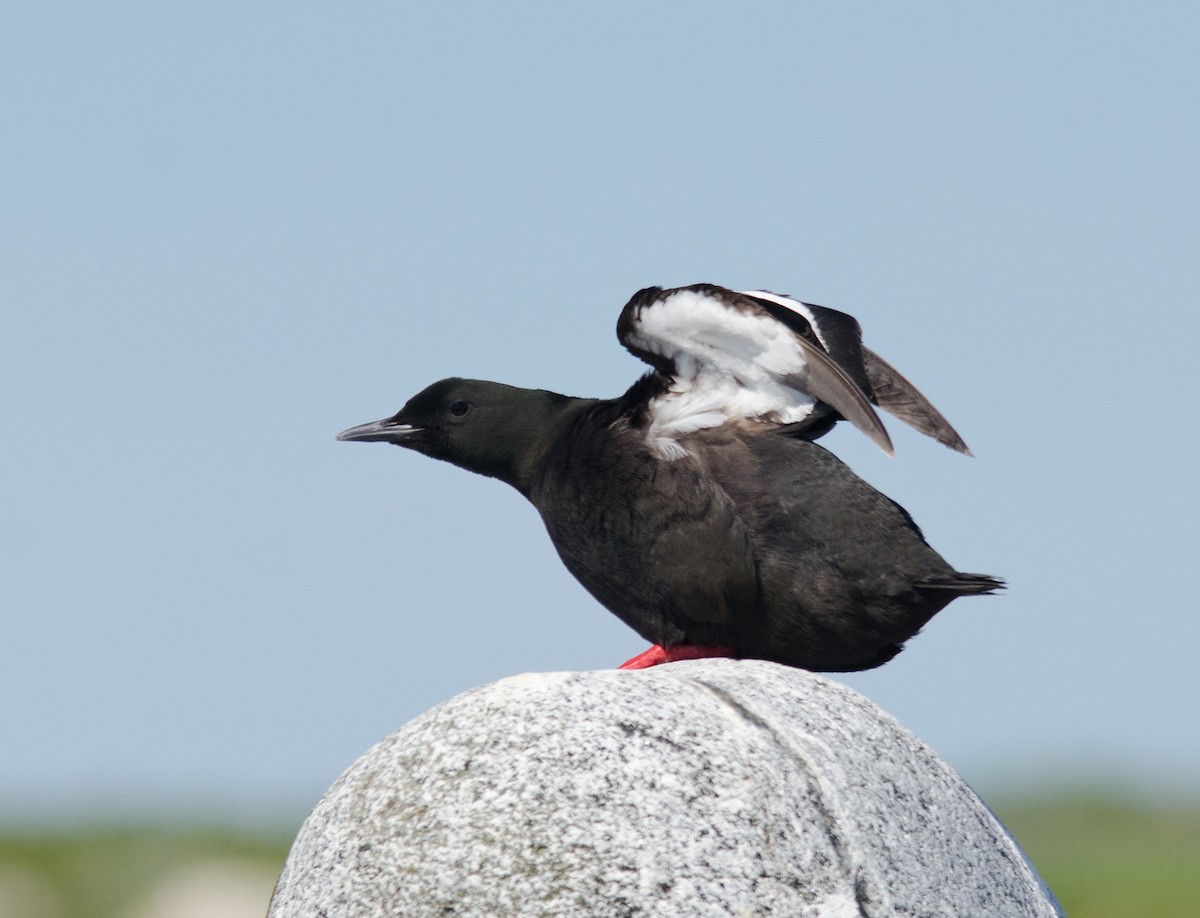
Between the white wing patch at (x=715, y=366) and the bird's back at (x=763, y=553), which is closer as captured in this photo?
the bird's back at (x=763, y=553)

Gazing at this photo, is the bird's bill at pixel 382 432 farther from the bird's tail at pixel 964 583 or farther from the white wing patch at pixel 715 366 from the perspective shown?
the bird's tail at pixel 964 583

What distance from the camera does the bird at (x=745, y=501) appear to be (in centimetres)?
745

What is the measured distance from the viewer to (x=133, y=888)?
14070mm

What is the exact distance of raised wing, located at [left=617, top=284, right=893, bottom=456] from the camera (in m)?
7.55

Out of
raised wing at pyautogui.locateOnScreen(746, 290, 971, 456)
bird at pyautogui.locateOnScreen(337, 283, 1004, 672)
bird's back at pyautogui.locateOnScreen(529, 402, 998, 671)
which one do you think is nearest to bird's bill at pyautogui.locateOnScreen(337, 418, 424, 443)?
bird at pyautogui.locateOnScreen(337, 283, 1004, 672)

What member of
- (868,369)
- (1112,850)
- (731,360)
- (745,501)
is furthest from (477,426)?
(1112,850)

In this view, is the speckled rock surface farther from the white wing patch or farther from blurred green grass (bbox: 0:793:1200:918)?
blurred green grass (bbox: 0:793:1200:918)

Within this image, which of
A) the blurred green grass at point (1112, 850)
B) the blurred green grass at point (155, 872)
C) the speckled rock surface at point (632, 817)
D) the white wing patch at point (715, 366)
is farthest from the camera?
A: the blurred green grass at point (1112, 850)

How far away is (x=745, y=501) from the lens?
755 centimetres

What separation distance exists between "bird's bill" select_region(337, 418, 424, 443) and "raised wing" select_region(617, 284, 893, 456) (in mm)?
1669

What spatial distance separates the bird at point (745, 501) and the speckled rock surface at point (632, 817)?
1595mm

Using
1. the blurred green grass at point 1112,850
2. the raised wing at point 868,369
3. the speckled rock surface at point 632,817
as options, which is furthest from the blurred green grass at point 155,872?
the speckled rock surface at point 632,817

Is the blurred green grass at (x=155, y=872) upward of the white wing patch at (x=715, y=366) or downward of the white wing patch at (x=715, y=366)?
downward

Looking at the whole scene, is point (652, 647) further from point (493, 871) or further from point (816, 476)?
point (493, 871)
